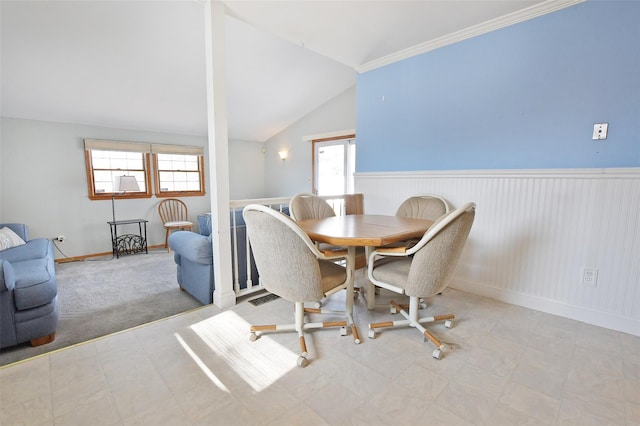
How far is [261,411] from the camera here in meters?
1.30

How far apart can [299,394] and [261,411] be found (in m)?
0.20

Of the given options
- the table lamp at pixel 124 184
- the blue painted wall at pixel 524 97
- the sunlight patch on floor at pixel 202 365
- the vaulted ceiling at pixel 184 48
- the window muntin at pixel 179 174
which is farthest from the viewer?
the window muntin at pixel 179 174

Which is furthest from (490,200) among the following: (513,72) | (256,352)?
(256,352)

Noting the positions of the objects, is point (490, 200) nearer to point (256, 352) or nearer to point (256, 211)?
point (256, 211)

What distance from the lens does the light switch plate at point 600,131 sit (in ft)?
6.55

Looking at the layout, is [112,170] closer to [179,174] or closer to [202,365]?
[179,174]

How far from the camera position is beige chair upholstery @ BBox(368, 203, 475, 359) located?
1.56m

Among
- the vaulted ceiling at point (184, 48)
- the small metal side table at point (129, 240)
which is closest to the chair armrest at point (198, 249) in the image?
the vaulted ceiling at point (184, 48)

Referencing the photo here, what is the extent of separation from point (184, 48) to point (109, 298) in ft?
9.72

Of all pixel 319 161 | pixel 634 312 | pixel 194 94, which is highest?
pixel 194 94

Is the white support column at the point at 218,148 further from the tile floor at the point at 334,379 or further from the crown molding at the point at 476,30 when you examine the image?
the crown molding at the point at 476,30

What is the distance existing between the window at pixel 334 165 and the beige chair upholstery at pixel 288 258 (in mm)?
3601

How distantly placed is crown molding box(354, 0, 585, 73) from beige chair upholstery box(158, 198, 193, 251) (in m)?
4.09

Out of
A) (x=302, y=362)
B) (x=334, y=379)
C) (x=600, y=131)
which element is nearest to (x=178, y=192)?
(x=302, y=362)
